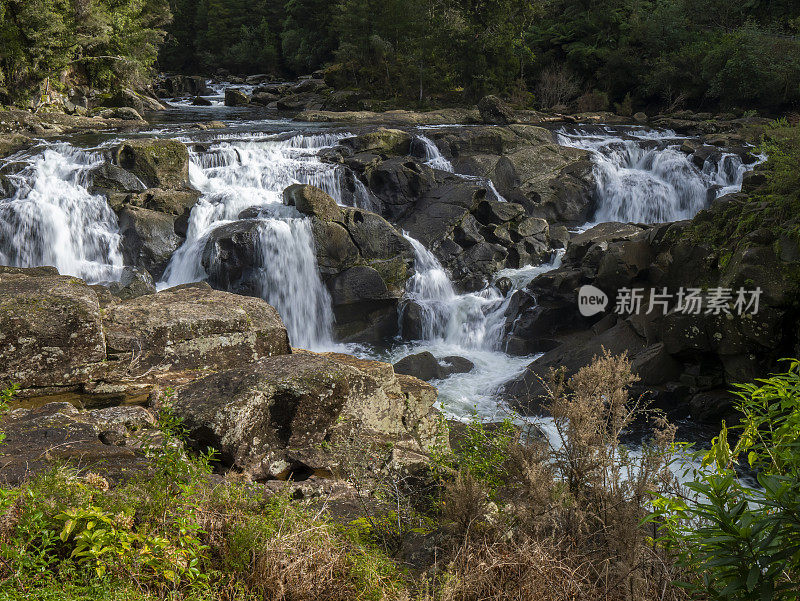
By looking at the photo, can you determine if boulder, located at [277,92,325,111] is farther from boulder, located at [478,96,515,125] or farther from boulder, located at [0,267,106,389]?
boulder, located at [0,267,106,389]

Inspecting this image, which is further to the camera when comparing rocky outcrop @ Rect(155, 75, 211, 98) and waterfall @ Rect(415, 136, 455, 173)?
rocky outcrop @ Rect(155, 75, 211, 98)

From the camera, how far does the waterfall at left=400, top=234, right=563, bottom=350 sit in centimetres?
1252

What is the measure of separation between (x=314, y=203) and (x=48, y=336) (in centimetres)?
872

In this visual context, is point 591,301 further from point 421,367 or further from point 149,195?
point 149,195

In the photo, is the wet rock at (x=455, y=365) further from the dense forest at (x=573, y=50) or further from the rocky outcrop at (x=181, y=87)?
the rocky outcrop at (x=181, y=87)

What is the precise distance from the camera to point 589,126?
77.2 ft

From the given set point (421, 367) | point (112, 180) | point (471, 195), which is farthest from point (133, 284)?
point (471, 195)

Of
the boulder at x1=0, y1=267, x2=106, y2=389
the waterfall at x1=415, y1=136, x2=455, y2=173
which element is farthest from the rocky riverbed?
the waterfall at x1=415, y1=136, x2=455, y2=173

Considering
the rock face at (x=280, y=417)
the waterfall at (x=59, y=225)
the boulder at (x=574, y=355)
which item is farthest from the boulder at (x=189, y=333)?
the waterfall at (x=59, y=225)

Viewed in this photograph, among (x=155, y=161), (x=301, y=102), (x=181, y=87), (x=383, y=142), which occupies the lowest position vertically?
(x=155, y=161)

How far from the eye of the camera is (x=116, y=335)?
514 cm

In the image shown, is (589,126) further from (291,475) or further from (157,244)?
(291,475)

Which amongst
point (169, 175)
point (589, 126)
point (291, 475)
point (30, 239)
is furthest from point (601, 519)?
point (589, 126)

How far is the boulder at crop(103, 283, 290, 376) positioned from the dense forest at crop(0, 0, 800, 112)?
71.3 ft
